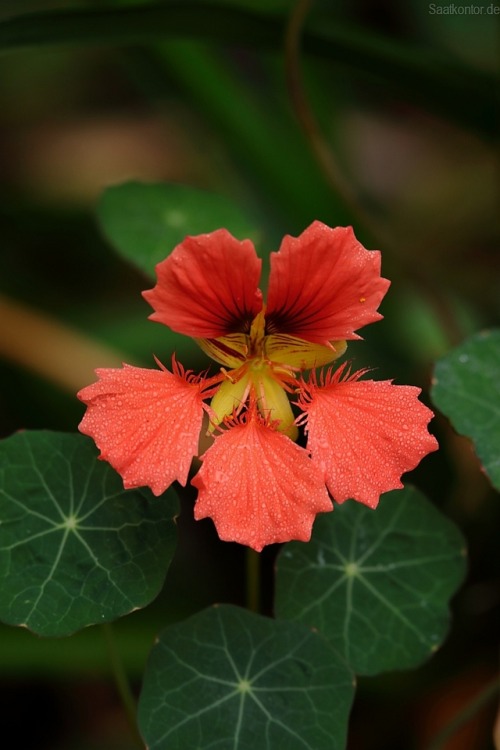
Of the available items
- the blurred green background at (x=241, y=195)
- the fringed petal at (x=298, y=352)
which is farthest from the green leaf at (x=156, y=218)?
the fringed petal at (x=298, y=352)

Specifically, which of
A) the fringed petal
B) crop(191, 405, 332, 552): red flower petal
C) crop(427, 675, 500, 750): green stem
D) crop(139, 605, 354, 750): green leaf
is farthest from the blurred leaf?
crop(427, 675, 500, 750): green stem

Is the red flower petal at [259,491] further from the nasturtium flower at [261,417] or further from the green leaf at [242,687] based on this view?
the green leaf at [242,687]

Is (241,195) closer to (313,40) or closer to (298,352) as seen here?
(313,40)

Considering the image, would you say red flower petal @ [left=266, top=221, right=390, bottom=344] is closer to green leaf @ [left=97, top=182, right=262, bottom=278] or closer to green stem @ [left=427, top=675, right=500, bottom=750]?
green leaf @ [left=97, top=182, right=262, bottom=278]

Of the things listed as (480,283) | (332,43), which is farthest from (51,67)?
(480,283)


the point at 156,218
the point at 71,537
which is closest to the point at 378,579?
the point at 71,537

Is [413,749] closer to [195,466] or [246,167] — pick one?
[195,466]
